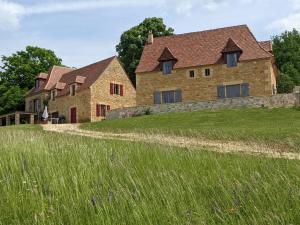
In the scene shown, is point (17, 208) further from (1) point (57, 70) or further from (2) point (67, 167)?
(1) point (57, 70)

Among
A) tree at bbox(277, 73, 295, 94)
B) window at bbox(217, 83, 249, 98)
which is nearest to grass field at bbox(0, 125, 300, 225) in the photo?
window at bbox(217, 83, 249, 98)

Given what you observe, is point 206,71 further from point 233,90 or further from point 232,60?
point 233,90

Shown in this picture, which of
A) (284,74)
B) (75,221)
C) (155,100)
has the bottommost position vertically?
(75,221)

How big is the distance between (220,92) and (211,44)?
17.4 ft

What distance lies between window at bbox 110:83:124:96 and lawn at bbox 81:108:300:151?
42.0ft

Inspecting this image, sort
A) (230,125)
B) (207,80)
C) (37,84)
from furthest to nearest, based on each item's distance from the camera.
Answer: (37,84)
(207,80)
(230,125)

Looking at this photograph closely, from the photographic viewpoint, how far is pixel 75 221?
4.30 meters

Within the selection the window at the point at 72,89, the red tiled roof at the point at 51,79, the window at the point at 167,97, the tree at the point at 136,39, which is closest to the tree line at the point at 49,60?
the tree at the point at 136,39

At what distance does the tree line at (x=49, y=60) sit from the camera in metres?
55.0

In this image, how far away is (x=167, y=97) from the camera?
135 ft

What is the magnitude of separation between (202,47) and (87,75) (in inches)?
536

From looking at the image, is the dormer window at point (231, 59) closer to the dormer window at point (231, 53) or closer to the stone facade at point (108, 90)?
the dormer window at point (231, 53)

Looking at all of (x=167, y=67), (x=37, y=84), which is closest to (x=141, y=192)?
(x=167, y=67)

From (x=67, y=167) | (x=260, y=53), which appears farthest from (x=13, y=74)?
(x=67, y=167)
